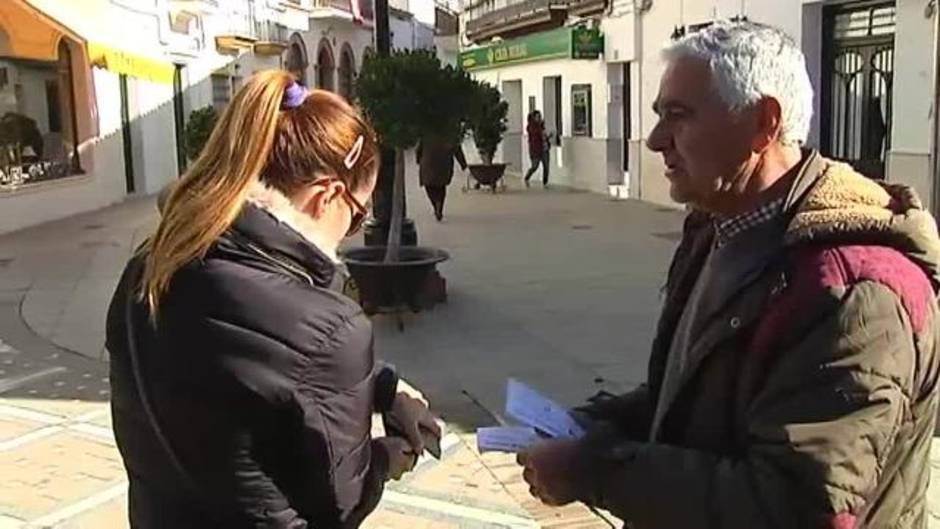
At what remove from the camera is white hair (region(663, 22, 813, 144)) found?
65.6 inches

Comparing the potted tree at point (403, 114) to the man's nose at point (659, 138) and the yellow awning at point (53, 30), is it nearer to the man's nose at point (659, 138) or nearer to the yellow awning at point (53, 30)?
the man's nose at point (659, 138)

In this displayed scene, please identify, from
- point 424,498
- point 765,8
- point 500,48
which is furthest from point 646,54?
point 424,498

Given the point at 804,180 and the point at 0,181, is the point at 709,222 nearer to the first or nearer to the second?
the point at 804,180

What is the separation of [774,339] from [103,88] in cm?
1914

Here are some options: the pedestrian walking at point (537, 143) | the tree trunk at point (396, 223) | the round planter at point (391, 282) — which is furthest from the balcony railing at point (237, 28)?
the round planter at point (391, 282)

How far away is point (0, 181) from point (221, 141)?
15.3m

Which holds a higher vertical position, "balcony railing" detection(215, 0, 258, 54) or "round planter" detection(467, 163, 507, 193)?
"balcony railing" detection(215, 0, 258, 54)

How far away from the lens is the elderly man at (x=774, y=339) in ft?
4.98

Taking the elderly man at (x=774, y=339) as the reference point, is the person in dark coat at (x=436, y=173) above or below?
below

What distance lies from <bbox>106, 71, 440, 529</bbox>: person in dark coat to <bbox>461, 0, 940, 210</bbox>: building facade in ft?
2.19

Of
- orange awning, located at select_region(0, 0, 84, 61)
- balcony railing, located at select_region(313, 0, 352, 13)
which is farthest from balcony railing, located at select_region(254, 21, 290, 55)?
orange awning, located at select_region(0, 0, 84, 61)

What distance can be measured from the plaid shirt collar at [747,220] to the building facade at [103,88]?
1038cm

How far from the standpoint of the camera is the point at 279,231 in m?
1.76

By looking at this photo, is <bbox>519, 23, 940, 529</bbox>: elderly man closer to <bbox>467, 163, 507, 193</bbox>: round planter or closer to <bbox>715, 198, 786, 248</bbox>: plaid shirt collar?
<bbox>715, 198, 786, 248</bbox>: plaid shirt collar
